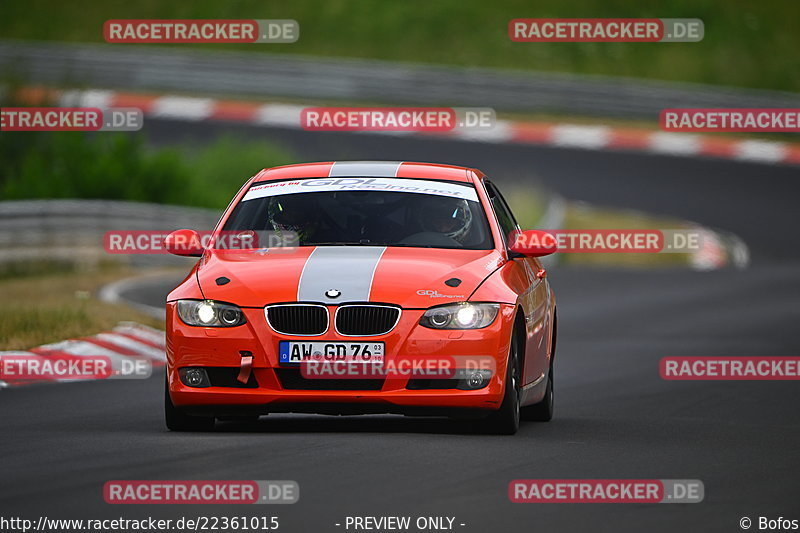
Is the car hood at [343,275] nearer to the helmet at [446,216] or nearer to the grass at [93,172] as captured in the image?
the helmet at [446,216]

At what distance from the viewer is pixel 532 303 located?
1029cm

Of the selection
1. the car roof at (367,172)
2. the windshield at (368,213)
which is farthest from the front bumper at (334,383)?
the car roof at (367,172)

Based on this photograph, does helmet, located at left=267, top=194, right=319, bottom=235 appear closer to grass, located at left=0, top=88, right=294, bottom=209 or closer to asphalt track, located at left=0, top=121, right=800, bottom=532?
asphalt track, located at left=0, top=121, right=800, bottom=532

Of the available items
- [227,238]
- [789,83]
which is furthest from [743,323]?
[789,83]

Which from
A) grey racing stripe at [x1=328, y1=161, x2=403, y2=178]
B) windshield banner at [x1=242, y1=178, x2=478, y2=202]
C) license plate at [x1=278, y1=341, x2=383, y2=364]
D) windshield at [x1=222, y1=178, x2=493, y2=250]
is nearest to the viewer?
license plate at [x1=278, y1=341, x2=383, y2=364]

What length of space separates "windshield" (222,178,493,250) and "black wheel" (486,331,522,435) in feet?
2.75

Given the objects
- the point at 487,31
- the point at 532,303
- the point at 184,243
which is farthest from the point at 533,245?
the point at 487,31

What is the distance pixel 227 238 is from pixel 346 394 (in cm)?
161

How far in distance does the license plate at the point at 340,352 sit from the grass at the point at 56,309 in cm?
569

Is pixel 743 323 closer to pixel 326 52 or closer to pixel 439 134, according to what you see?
pixel 439 134

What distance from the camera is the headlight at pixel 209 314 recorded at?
923cm

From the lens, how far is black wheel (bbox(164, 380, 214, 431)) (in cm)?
949

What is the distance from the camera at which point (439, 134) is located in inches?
1437

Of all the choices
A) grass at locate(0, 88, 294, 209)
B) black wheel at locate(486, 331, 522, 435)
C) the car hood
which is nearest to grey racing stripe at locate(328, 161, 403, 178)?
the car hood
